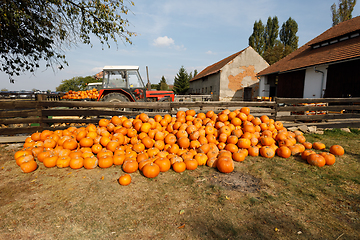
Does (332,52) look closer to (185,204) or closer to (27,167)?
(185,204)

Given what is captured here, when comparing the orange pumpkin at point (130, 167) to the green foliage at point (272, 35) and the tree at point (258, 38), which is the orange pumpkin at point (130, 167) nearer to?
the green foliage at point (272, 35)

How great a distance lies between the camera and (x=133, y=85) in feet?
29.7

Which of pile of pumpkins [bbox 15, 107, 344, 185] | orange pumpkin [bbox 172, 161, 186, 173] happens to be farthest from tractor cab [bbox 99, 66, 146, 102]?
orange pumpkin [bbox 172, 161, 186, 173]

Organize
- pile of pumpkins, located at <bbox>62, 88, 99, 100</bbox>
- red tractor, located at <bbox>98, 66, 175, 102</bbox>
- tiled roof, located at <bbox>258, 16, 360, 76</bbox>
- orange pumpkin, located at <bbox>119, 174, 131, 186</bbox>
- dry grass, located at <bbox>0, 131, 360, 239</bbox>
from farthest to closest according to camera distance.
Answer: tiled roof, located at <bbox>258, 16, 360, 76</bbox>
pile of pumpkins, located at <bbox>62, 88, 99, 100</bbox>
red tractor, located at <bbox>98, 66, 175, 102</bbox>
orange pumpkin, located at <bbox>119, 174, 131, 186</bbox>
dry grass, located at <bbox>0, 131, 360, 239</bbox>

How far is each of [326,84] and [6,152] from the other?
1901 cm

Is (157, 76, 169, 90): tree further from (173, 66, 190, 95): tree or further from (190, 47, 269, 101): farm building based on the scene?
(190, 47, 269, 101): farm building

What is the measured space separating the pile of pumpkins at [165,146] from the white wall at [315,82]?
12.7 m

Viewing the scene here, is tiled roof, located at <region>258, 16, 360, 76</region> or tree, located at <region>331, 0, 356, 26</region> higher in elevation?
tree, located at <region>331, 0, 356, 26</region>

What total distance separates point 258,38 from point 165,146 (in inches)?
1733

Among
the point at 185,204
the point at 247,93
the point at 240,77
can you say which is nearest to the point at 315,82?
the point at 247,93

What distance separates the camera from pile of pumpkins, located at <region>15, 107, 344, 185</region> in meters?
3.42

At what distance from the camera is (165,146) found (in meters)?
4.14

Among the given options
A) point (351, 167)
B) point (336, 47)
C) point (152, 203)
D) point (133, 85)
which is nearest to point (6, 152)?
point (152, 203)

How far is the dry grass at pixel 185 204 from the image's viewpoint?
1.89m
